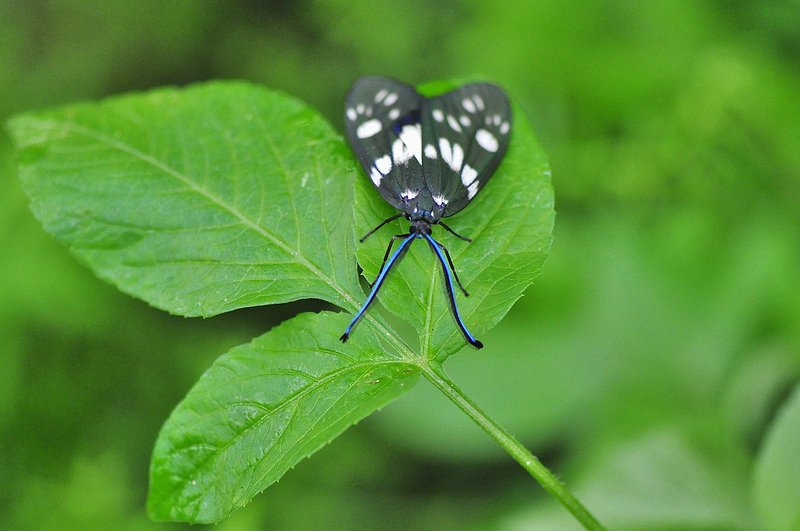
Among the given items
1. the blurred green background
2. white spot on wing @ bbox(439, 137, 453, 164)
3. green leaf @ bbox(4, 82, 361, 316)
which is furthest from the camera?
the blurred green background

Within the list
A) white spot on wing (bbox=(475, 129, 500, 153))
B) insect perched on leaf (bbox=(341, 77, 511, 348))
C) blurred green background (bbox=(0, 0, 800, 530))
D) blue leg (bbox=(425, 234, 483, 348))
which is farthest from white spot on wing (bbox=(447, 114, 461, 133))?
blurred green background (bbox=(0, 0, 800, 530))

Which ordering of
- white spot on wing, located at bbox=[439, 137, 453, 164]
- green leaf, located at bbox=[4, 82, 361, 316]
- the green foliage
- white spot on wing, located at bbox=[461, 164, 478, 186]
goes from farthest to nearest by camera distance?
1. white spot on wing, located at bbox=[439, 137, 453, 164]
2. white spot on wing, located at bbox=[461, 164, 478, 186]
3. green leaf, located at bbox=[4, 82, 361, 316]
4. the green foliage

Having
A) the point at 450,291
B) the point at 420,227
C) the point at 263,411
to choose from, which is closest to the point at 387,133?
the point at 420,227

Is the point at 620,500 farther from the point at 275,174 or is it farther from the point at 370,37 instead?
the point at 370,37

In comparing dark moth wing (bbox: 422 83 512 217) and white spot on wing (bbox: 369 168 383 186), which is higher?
dark moth wing (bbox: 422 83 512 217)

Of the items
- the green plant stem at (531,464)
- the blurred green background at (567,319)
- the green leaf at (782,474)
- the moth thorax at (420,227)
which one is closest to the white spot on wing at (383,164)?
the moth thorax at (420,227)

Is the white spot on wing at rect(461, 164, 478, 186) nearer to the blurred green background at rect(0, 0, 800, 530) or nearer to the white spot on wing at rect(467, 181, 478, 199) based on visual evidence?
the white spot on wing at rect(467, 181, 478, 199)
